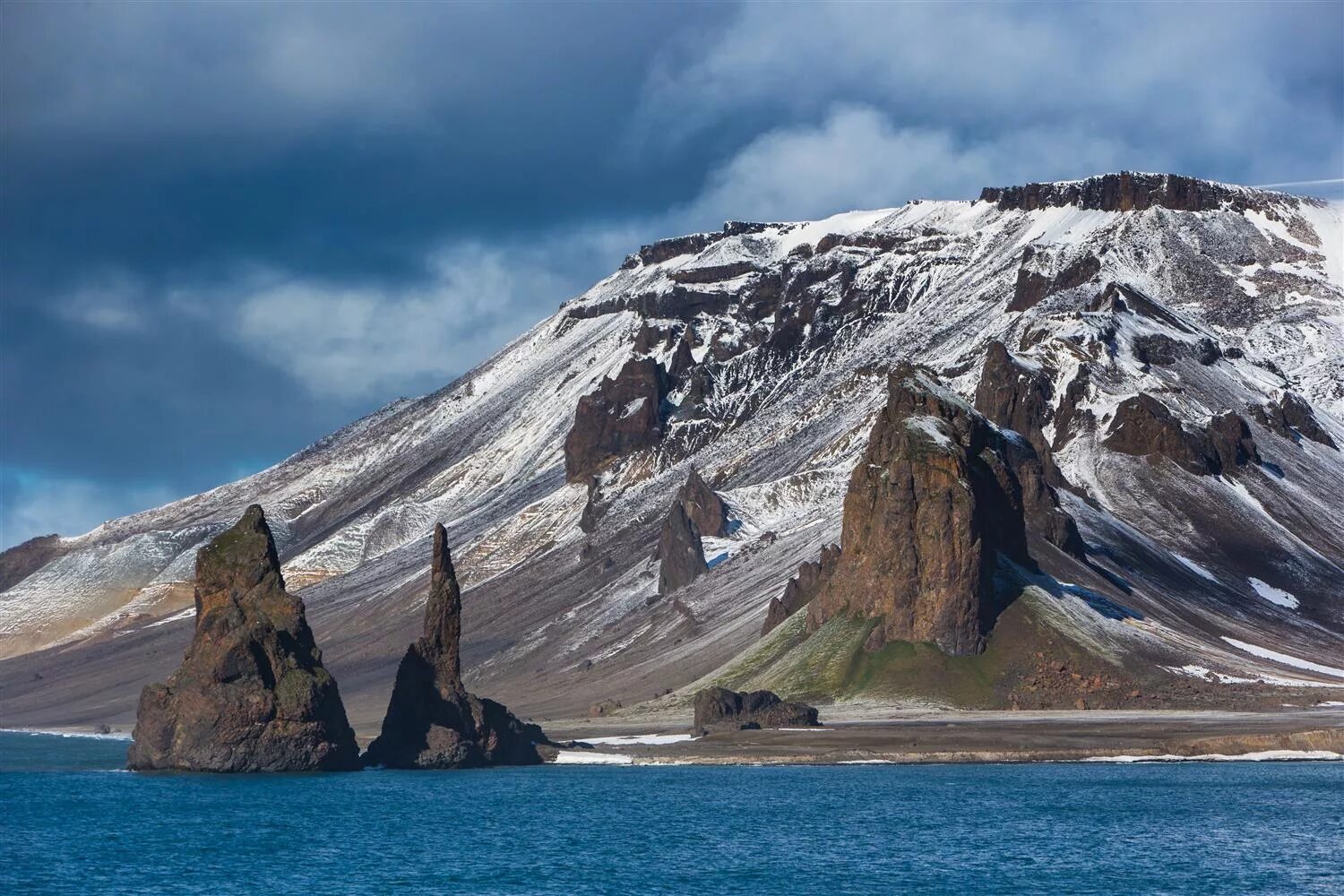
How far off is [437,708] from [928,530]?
54807 mm

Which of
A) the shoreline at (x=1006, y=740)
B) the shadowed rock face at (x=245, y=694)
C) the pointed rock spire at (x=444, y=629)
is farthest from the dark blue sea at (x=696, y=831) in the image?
the pointed rock spire at (x=444, y=629)

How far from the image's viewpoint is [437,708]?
13038cm

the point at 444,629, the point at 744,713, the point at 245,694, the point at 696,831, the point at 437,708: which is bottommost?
the point at 696,831

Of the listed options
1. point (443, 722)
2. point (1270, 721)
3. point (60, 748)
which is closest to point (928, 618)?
point (1270, 721)

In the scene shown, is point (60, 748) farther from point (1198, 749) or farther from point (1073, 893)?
point (1073, 893)

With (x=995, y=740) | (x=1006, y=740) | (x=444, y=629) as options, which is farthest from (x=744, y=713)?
(x=444, y=629)

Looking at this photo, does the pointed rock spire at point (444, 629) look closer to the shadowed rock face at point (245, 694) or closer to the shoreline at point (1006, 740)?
the shadowed rock face at point (245, 694)

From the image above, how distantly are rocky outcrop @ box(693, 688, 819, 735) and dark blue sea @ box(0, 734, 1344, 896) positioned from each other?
82.1 ft

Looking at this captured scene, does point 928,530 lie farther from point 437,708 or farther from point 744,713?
point 437,708

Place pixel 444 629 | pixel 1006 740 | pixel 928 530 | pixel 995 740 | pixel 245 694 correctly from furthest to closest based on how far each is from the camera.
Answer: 1. pixel 928 530
2. pixel 995 740
3. pixel 1006 740
4. pixel 444 629
5. pixel 245 694

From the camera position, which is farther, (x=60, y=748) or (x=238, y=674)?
(x=60, y=748)

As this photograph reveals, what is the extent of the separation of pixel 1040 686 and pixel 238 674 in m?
72.2

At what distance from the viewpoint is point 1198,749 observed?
431ft

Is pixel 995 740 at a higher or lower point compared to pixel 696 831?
higher
